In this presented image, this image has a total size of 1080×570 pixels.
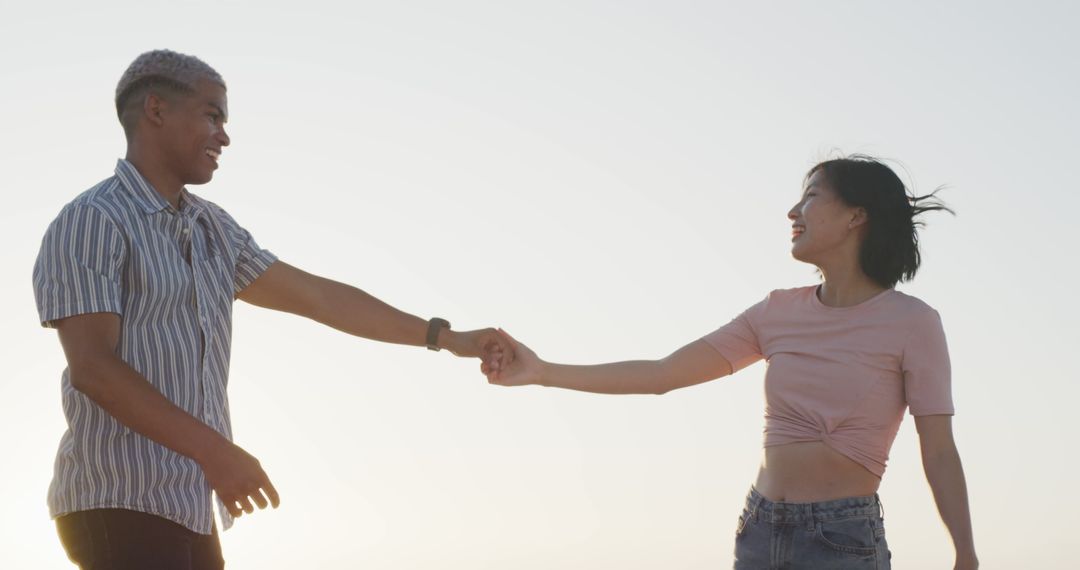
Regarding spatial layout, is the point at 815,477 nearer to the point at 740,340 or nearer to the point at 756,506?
the point at 756,506

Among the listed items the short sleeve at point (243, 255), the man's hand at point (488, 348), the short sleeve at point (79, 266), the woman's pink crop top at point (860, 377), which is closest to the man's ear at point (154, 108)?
the short sleeve at point (243, 255)

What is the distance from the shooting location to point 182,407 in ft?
15.0

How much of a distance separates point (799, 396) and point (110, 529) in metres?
2.73

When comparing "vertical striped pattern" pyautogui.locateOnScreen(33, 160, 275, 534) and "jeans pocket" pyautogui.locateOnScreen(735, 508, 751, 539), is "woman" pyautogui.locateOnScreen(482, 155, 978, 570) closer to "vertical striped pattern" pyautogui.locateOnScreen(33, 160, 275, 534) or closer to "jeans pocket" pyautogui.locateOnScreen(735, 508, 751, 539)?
"jeans pocket" pyautogui.locateOnScreen(735, 508, 751, 539)

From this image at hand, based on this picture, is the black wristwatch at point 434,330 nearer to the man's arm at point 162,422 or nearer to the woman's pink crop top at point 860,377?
the woman's pink crop top at point 860,377

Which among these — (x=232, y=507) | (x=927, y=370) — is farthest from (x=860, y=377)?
(x=232, y=507)

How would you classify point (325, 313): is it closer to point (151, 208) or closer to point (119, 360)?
point (151, 208)

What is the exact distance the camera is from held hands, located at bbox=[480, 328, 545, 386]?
6553 mm

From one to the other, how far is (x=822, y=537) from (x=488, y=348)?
2183 millimetres

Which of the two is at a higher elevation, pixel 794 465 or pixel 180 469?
pixel 794 465

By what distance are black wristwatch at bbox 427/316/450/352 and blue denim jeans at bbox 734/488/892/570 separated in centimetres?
192

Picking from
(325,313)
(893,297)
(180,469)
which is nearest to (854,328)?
(893,297)

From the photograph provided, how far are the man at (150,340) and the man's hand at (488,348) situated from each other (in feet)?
5.74

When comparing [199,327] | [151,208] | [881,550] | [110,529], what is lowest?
[110,529]
